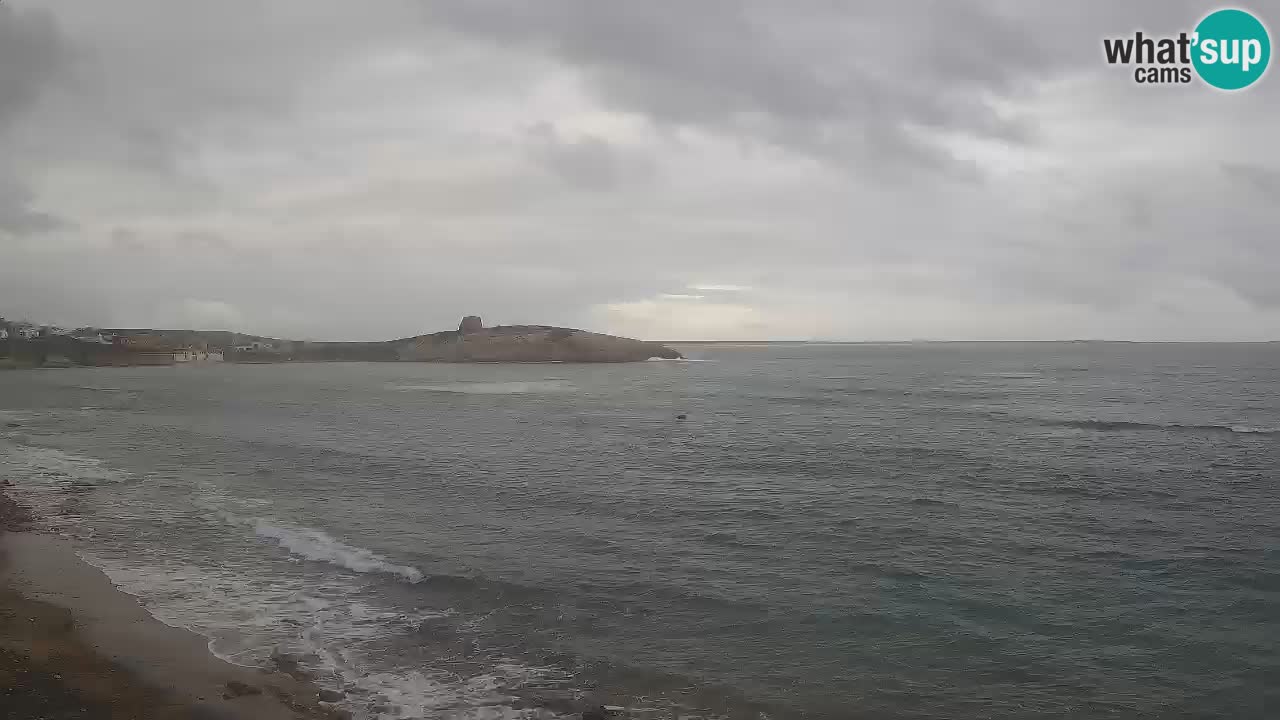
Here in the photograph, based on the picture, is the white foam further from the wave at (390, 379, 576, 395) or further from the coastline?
the wave at (390, 379, 576, 395)

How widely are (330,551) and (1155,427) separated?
53294mm

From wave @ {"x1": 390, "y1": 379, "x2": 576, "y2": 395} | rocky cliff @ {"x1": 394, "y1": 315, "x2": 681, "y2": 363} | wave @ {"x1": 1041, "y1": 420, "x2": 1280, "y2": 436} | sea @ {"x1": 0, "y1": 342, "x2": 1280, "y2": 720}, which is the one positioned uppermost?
rocky cliff @ {"x1": 394, "y1": 315, "x2": 681, "y2": 363}

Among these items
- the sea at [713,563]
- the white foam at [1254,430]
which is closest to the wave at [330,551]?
the sea at [713,563]

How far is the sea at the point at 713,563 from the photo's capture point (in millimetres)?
14148

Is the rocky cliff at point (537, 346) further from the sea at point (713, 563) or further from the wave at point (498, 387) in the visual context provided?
the sea at point (713, 563)

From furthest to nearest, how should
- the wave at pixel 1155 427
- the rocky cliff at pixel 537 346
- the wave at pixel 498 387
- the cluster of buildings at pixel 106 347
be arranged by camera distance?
the rocky cliff at pixel 537 346 < the cluster of buildings at pixel 106 347 < the wave at pixel 498 387 < the wave at pixel 1155 427

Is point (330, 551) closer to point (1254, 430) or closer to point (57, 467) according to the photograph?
point (57, 467)

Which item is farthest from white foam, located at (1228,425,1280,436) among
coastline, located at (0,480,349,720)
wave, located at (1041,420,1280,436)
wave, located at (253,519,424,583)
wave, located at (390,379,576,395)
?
wave, located at (390,379,576,395)

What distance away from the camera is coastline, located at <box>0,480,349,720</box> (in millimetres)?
11867

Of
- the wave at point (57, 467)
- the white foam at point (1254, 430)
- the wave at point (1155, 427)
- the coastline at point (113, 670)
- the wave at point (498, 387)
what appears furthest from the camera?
the wave at point (498, 387)

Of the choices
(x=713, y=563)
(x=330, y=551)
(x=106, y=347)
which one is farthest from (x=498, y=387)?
(x=106, y=347)

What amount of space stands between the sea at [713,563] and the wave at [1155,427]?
0.62 meters

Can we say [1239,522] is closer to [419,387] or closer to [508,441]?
[508,441]

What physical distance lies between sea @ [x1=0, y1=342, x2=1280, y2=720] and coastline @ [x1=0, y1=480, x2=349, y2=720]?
2.83 feet
